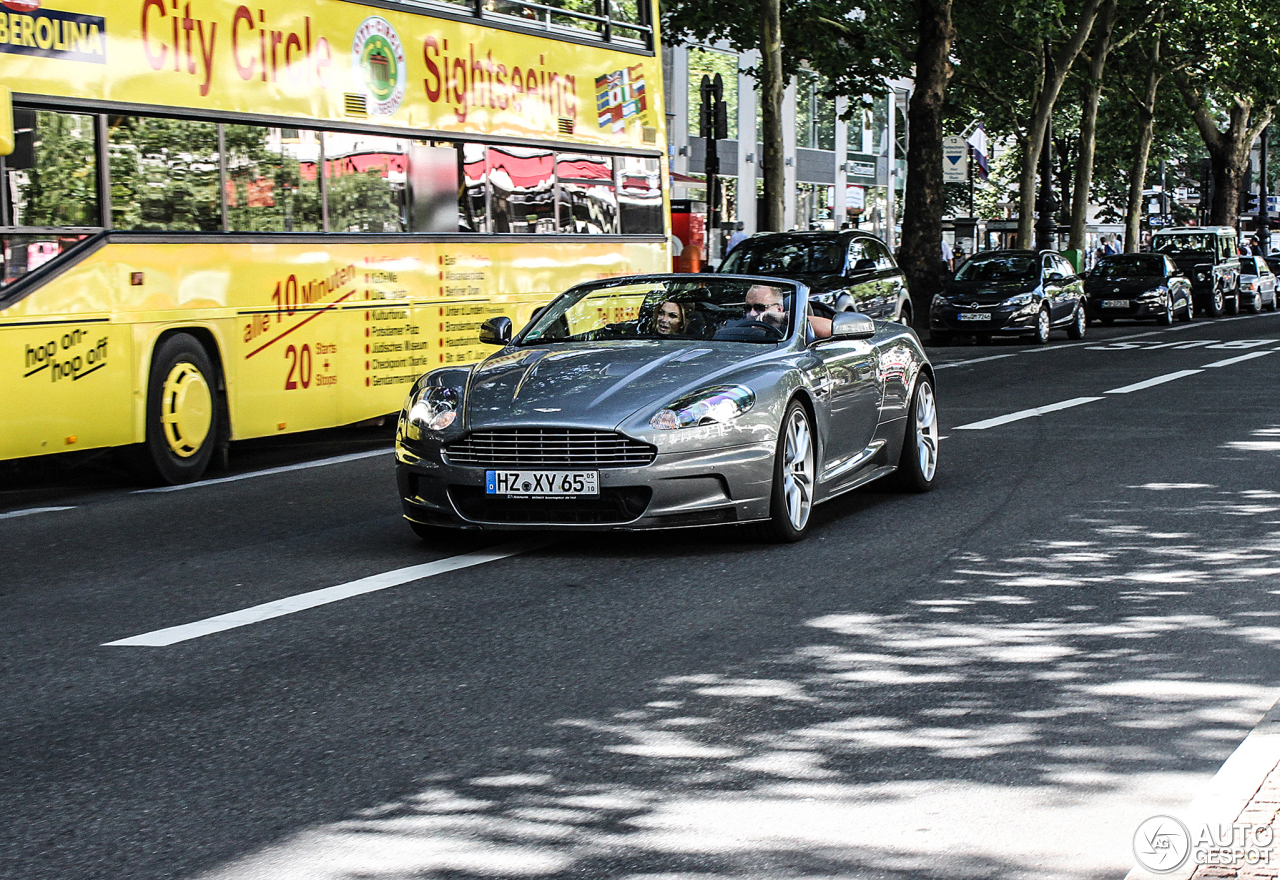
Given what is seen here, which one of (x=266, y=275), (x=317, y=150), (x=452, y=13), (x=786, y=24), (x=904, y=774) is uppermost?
(x=786, y=24)

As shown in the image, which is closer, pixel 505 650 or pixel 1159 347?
pixel 505 650

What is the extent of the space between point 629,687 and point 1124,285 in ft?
106

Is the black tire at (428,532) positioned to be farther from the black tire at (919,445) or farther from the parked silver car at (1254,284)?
the parked silver car at (1254,284)

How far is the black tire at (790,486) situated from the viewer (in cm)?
844

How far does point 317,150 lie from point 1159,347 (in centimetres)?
1711

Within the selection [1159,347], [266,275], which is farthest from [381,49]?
[1159,347]

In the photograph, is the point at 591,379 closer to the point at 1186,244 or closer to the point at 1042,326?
the point at 1042,326

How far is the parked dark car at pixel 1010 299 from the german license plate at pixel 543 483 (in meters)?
21.7

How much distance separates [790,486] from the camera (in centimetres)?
865

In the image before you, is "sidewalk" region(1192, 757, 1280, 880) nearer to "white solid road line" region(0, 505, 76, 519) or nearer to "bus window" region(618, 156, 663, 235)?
"white solid road line" region(0, 505, 76, 519)

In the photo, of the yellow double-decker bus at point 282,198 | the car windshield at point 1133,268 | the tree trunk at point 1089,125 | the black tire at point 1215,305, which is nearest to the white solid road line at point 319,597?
the yellow double-decker bus at point 282,198

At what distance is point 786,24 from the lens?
35.7 meters

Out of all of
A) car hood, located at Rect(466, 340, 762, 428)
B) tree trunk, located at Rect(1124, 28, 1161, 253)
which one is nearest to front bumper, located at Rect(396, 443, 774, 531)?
car hood, located at Rect(466, 340, 762, 428)

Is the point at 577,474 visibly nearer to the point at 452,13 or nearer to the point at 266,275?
the point at 266,275
